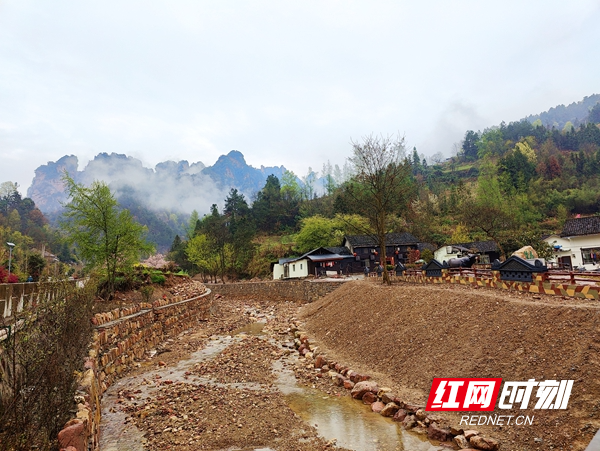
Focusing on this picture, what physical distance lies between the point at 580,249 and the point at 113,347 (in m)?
36.7

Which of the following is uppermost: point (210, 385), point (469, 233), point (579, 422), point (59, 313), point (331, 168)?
point (331, 168)

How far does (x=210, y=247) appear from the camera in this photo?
54688 mm

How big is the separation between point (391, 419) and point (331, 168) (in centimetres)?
12986

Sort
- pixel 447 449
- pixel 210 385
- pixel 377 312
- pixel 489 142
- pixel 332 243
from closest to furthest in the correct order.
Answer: pixel 447 449, pixel 210 385, pixel 377 312, pixel 332 243, pixel 489 142

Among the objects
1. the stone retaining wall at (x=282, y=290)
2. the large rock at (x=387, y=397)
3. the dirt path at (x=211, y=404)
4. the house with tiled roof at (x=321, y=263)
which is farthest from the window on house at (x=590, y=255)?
the large rock at (x=387, y=397)

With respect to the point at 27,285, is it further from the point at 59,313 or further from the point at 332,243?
the point at 332,243

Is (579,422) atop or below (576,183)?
below

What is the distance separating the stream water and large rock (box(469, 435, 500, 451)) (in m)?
0.67

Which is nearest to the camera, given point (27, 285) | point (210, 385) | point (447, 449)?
point (447, 449)

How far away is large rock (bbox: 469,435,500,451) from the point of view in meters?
5.62

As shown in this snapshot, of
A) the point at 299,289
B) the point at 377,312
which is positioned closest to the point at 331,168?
the point at 299,289

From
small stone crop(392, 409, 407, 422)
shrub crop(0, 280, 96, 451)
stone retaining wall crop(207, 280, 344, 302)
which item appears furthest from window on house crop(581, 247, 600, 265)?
shrub crop(0, 280, 96, 451)

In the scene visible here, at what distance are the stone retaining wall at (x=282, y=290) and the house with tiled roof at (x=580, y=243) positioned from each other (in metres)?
19.6

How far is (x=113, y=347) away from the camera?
11484 millimetres
